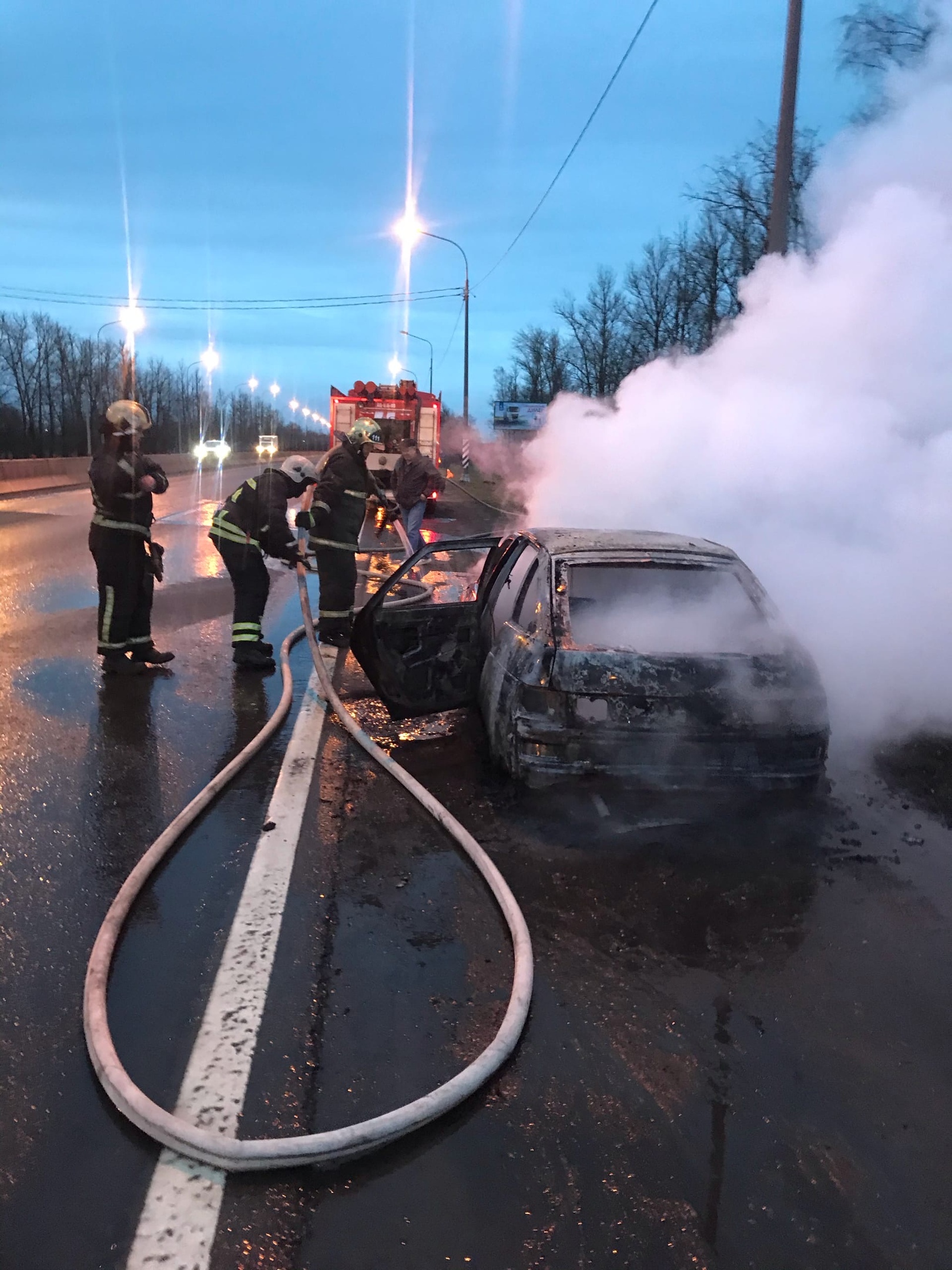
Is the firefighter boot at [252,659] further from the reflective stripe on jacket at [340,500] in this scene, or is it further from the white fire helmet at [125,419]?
the white fire helmet at [125,419]

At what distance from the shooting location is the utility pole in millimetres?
10242

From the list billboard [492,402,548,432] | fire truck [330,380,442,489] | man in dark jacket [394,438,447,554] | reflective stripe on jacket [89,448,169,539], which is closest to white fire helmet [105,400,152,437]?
reflective stripe on jacket [89,448,169,539]

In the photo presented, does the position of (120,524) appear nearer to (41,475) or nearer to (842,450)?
(842,450)

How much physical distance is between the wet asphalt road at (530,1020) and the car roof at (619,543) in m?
1.30

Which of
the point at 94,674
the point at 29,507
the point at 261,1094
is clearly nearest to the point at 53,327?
the point at 29,507

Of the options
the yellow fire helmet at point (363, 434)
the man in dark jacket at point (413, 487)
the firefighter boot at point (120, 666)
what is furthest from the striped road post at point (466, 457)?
the firefighter boot at point (120, 666)

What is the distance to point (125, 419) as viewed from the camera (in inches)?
271

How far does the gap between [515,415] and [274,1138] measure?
3934cm

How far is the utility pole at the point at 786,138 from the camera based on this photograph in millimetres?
10242

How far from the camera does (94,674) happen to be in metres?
7.00

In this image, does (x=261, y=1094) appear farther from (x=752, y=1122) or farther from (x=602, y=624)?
(x=602, y=624)

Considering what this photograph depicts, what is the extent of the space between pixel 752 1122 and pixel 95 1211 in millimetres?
1633

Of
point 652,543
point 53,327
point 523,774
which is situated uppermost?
point 53,327

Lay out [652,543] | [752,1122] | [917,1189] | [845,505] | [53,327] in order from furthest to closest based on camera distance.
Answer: [53,327]
[845,505]
[652,543]
[752,1122]
[917,1189]
